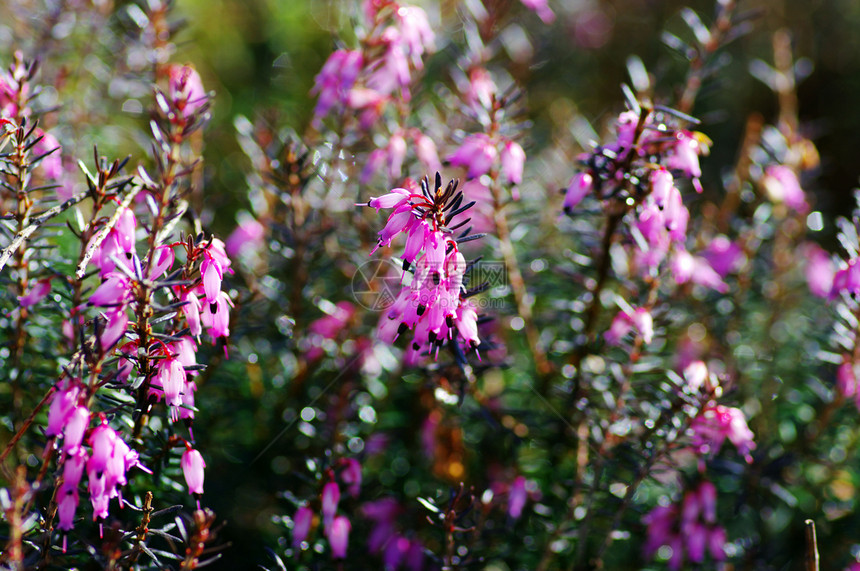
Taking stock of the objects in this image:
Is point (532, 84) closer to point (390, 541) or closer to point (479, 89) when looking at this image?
point (479, 89)

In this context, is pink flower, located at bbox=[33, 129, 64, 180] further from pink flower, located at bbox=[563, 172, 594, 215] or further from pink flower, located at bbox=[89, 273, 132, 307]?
pink flower, located at bbox=[563, 172, 594, 215]

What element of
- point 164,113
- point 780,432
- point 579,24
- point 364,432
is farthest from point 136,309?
point 579,24

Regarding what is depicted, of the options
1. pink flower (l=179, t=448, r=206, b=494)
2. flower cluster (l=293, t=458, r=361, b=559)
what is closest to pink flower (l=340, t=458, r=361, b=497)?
flower cluster (l=293, t=458, r=361, b=559)

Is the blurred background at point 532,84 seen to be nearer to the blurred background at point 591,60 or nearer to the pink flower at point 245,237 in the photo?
the blurred background at point 591,60

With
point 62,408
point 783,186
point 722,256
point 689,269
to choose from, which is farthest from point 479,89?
point 62,408

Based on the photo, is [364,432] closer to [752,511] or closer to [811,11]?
[752,511]

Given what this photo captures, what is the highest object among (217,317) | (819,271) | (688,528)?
(217,317)
